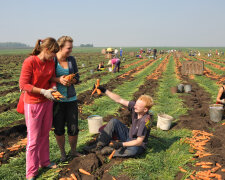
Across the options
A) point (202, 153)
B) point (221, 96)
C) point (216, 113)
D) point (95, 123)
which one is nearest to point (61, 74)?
point (95, 123)

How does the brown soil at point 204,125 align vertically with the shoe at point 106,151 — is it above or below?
below

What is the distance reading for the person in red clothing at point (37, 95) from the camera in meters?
2.63

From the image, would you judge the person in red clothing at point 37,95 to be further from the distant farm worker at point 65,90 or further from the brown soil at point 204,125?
the brown soil at point 204,125

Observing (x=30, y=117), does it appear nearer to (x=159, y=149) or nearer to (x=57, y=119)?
(x=57, y=119)

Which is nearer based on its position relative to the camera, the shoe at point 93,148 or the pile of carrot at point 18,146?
the shoe at point 93,148

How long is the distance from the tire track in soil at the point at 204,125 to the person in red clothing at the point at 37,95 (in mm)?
2241

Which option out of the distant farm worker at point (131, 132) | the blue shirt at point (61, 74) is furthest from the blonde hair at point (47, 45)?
the distant farm worker at point (131, 132)

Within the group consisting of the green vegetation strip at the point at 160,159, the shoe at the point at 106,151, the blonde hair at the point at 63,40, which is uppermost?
the blonde hair at the point at 63,40

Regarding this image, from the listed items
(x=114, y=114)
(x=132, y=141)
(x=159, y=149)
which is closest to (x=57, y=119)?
Answer: (x=132, y=141)

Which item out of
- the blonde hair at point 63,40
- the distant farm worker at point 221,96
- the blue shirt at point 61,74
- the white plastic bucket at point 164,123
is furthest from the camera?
the distant farm worker at point 221,96

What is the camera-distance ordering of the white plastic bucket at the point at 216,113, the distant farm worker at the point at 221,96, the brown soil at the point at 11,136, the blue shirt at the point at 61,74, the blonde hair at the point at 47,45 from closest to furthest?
the blonde hair at the point at 47,45
the blue shirt at the point at 61,74
the brown soil at the point at 11,136
the white plastic bucket at the point at 216,113
the distant farm worker at the point at 221,96

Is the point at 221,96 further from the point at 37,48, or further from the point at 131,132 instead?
the point at 37,48

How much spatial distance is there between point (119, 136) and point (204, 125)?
261 cm

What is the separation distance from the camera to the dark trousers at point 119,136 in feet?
11.5
